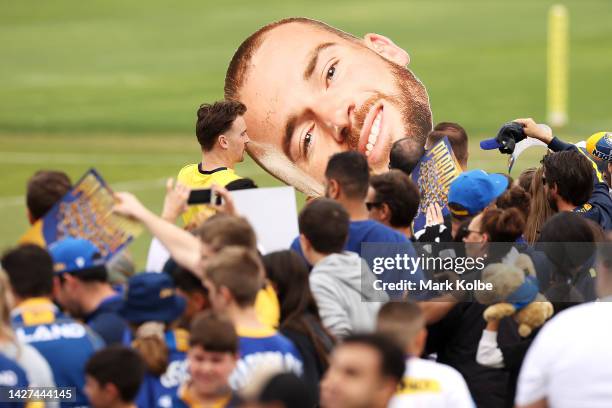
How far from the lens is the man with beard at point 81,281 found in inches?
272

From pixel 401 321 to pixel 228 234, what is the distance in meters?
1.17

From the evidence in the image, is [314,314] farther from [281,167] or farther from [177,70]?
[177,70]

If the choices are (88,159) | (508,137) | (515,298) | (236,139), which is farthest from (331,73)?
(88,159)

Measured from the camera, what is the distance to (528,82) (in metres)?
36.2

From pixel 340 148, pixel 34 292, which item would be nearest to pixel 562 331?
pixel 34 292

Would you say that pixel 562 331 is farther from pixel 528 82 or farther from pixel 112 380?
pixel 528 82

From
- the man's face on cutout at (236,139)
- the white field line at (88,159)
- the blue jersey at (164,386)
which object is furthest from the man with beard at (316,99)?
the white field line at (88,159)

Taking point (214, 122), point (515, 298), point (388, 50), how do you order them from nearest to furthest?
point (515, 298)
point (214, 122)
point (388, 50)

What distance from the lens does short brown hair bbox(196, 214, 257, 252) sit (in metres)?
6.90

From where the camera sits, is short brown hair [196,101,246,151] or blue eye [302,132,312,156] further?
blue eye [302,132,312,156]

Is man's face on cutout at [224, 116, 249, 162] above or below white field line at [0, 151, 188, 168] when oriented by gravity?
below

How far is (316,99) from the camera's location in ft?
34.4

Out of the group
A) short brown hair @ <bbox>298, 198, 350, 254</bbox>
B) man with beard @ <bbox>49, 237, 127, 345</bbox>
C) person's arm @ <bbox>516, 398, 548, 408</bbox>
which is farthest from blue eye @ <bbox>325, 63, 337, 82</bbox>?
person's arm @ <bbox>516, 398, 548, 408</bbox>

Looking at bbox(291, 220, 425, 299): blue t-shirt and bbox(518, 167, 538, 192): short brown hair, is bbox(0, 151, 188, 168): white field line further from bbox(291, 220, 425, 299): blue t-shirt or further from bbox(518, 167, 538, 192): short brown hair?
bbox(291, 220, 425, 299): blue t-shirt
